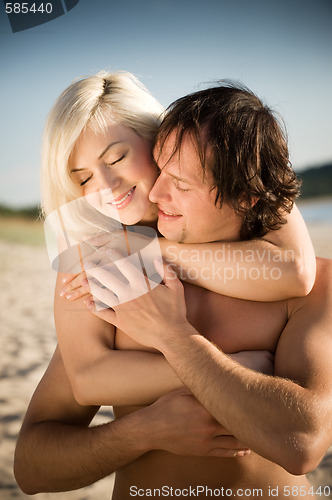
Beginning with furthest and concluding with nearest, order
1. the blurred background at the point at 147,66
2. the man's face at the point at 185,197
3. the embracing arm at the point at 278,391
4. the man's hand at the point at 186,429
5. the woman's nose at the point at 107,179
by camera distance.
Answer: the blurred background at the point at 147,66, the woman's nose at the point at 107,179, the man's face at the point at 185,197, the man's hand at the point at 186,429, the embracing arm at the point at 278,391

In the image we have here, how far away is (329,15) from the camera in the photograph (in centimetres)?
2220

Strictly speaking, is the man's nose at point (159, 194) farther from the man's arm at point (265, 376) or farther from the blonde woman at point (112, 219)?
the man's arm at point (265, 376)

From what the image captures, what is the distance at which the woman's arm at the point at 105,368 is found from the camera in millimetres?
1588

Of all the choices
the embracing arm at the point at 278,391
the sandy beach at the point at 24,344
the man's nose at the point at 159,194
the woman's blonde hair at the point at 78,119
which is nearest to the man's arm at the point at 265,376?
the embracing arm at the point at 278,391

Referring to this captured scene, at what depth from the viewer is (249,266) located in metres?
1.71

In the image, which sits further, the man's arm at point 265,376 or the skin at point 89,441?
the skin at point 89,441

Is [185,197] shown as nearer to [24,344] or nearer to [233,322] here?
[233,322]

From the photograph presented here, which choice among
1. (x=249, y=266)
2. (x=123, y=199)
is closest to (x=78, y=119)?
(x=123, y=199)

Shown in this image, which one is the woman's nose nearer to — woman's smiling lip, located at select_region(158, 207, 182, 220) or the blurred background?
woman's smiling lip, located at select_region(158, 207, 182, 220)

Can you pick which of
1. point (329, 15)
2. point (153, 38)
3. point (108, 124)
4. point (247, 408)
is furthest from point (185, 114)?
point (329, 15)

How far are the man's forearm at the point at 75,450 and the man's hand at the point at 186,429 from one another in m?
0.04

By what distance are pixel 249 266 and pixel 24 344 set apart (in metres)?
5.53

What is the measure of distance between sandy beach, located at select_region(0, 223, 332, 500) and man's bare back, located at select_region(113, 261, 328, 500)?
2.40m

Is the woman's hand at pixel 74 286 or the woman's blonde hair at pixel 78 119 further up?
the woman's blonde hair at pixel 78 119
